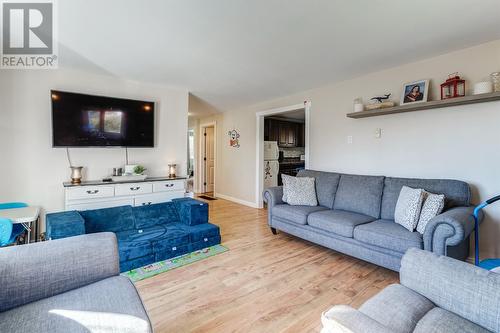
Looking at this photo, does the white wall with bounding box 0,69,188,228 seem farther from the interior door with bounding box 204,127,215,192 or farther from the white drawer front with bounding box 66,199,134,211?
the interior door with bounding box 204,127,215,192

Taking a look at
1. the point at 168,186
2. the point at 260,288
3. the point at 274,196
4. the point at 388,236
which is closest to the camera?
the point at 260,288

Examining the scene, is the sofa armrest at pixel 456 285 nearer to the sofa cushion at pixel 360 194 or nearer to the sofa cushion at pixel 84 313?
the sofa cushion at pixel 84 313

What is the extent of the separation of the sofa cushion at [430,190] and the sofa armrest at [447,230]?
355 millimetres

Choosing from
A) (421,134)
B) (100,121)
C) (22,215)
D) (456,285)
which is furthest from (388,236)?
(100,121)

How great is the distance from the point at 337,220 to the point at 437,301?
1.56 meters

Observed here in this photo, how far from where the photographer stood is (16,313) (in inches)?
44.1

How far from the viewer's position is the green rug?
240 cm

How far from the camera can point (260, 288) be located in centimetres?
218

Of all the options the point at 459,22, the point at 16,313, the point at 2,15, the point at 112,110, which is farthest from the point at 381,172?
the point at 2,15

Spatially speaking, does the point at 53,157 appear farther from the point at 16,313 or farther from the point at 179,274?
the point at 16,313

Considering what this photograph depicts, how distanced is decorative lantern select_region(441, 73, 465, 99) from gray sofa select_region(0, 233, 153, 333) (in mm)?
3421

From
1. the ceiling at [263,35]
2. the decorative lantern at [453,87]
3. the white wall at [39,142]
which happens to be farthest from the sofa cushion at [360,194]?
the white wall at [39,142]

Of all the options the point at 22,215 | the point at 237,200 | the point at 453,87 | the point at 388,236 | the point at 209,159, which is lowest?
the point at 237,200

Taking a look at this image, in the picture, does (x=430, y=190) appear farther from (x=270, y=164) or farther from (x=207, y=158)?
(x=207, y=158)
